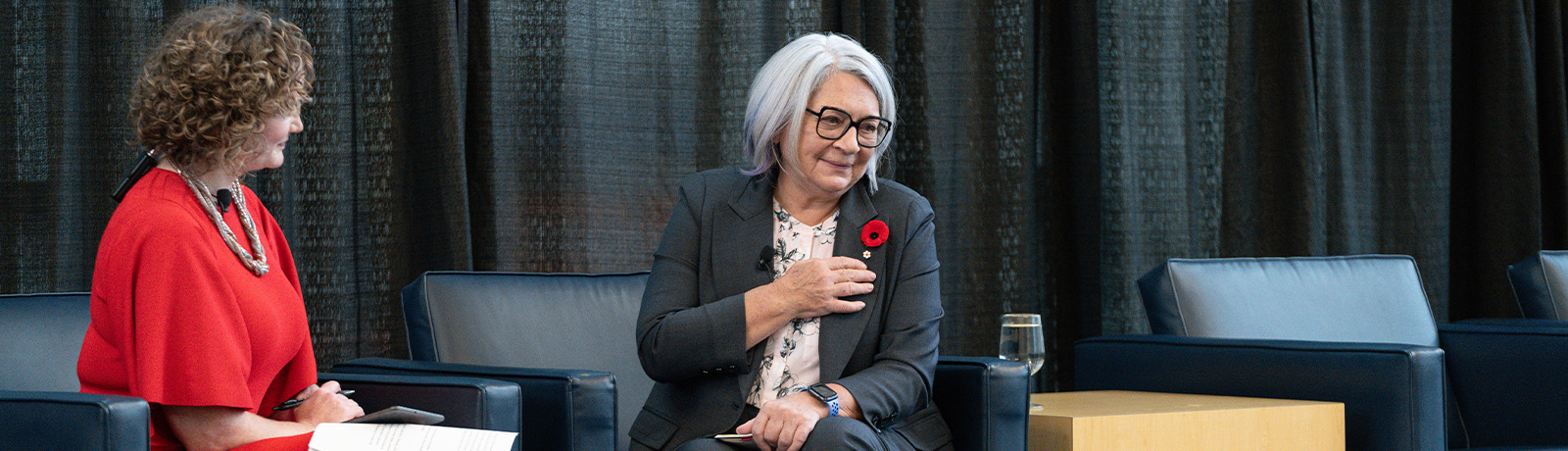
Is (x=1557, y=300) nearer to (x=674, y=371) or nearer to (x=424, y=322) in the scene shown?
(x=674, y=371)

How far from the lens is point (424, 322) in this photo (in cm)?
223

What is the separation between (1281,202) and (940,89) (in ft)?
3.32

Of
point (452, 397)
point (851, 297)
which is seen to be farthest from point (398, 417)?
point (851, 297)

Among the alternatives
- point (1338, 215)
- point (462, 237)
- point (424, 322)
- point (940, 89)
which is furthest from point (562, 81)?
point (1338, 215)

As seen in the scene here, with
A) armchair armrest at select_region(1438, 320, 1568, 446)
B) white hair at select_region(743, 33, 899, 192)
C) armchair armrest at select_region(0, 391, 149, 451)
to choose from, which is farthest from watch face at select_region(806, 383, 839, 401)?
armchair armrest at select_region(1438, 320, 1568, 446)

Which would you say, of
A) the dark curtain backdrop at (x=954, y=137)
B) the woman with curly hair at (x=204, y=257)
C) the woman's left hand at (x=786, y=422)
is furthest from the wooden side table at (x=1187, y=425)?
the woman with curly hair at (x=204, y=257)

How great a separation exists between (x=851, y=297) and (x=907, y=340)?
0.34 ft

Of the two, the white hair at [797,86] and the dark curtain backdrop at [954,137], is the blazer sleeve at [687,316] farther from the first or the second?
the dark curtain backdrop at [954,137]

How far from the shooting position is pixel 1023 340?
7.75 feet

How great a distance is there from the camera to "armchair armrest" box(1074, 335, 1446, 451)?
7.23 feet

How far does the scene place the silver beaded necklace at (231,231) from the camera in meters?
1.49

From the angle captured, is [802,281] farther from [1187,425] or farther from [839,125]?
[1187,425]

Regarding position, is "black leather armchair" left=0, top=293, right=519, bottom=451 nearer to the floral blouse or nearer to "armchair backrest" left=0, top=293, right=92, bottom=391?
"armchair backrest" left=0, top=293, right=92, bottom=391

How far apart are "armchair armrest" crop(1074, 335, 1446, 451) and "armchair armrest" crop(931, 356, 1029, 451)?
A: 63cm
